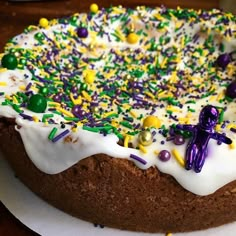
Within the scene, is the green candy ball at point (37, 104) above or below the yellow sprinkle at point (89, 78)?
above

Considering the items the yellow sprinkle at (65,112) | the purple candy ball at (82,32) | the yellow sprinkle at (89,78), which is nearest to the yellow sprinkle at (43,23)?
the purple candy ball at (82,32)

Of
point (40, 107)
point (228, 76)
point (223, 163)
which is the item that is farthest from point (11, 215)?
point (228, 76)

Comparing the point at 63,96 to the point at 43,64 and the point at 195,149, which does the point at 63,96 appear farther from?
the point at 195,149

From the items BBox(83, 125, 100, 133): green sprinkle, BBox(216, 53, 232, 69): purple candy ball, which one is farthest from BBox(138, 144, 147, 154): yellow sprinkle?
BBox(216, 53, 232, 69): purple candy ball

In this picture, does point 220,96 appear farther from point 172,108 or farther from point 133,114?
point 133,114

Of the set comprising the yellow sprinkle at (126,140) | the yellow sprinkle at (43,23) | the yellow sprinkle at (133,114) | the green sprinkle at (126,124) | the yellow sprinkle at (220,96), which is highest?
the yellow sprinkle at (126,140)

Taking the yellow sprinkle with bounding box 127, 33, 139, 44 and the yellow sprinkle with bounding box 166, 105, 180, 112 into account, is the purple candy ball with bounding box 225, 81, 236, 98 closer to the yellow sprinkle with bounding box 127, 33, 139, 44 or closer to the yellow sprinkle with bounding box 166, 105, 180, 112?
the yellow sprinkle with bounding box 166, 105, 180, 112

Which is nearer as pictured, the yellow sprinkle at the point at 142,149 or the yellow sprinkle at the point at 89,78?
the yellow sprinkle at the point at 142,149

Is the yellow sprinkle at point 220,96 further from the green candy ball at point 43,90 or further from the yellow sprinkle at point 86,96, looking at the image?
the green candy ball at point 43,90
